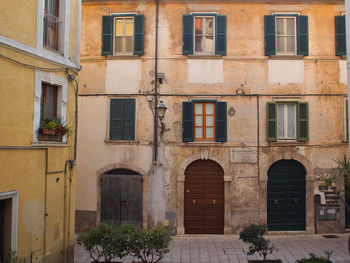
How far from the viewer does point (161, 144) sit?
13656mm

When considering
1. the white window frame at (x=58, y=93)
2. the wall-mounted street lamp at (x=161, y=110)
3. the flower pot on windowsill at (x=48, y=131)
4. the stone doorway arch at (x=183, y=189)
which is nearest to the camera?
the white window frame at (x=58, y=93)

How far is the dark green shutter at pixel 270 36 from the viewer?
13.7m

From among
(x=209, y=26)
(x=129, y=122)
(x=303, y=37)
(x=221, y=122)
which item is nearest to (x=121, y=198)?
(x=129, y=122)

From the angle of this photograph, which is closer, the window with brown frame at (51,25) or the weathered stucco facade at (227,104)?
the window with brown frame at (51,25)

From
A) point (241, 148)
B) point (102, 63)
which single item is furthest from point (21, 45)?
point (241, 148)

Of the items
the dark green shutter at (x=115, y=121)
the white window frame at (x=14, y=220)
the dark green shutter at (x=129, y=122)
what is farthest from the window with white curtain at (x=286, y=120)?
the white window frame at (x=14, y=220)

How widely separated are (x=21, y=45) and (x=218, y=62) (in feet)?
25.5

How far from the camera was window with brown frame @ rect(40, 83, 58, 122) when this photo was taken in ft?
30.2

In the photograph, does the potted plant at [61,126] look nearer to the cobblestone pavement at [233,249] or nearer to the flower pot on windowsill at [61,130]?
the flower pot on windowsill at [61,130]

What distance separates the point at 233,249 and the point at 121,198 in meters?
4.62

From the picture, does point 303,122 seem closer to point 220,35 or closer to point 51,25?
point 220,35

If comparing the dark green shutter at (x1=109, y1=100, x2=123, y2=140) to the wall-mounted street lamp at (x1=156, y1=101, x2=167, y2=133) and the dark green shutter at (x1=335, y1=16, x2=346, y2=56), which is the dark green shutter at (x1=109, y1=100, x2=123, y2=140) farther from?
the dark green shutter at (x1=335, y1=16, x2=346, y2=56)

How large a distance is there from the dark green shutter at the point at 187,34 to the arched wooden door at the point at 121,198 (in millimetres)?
5222

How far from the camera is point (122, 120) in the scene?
13.7 m
